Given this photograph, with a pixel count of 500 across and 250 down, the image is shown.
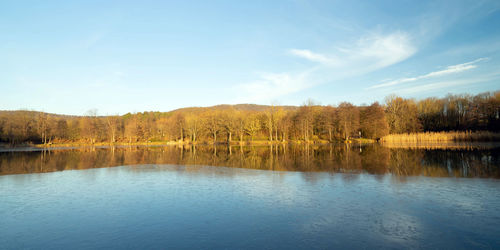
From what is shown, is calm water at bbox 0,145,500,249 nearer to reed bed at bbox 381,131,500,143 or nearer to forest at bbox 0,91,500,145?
reed bed at bbox 381,131,500,143

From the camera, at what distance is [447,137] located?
41.8m

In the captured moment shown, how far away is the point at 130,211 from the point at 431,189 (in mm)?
11064

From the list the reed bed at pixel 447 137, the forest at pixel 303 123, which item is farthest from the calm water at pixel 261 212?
the forest at pixel 303 123

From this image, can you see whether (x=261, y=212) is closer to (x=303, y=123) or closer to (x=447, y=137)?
(x=447, y=137)

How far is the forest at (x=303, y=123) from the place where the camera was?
5341cm

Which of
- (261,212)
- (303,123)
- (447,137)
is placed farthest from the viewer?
(303,123)

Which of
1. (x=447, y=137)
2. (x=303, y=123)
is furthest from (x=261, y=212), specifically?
(x=303, y=123)

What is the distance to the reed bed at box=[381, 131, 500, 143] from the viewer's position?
1497 inches

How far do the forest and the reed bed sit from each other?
22.5 ft

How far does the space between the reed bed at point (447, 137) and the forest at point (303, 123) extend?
271 inches

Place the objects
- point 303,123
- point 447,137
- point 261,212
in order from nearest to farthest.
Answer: point 261,212, point 447,137, point 303,123

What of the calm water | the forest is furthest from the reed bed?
the calm water

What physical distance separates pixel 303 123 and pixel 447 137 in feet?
85.1

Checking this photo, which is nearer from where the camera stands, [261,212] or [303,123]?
[261,212]
